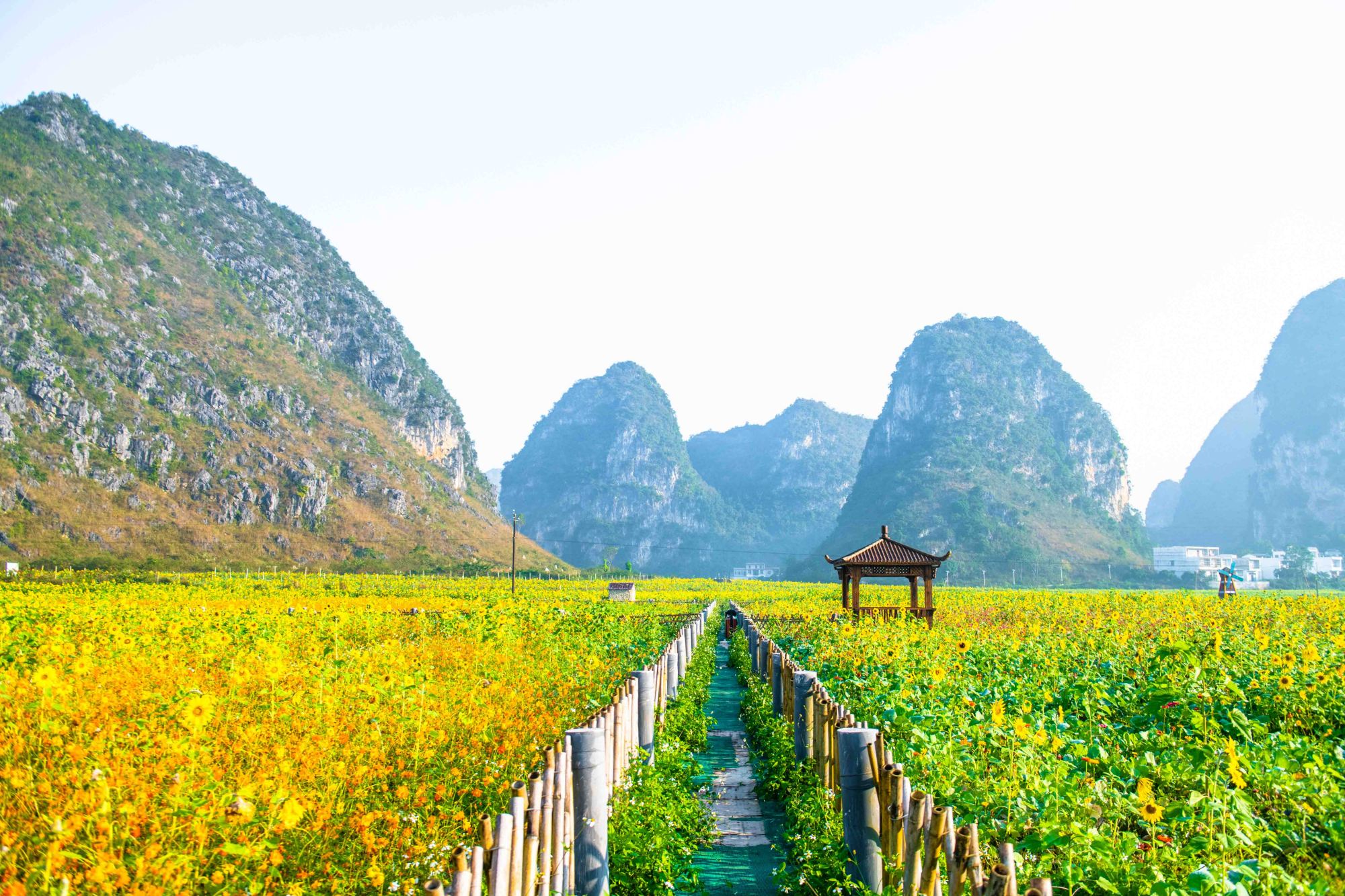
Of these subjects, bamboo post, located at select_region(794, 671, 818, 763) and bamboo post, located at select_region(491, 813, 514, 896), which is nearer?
bamboo post, located at select_region(491, 813, 514, 896)

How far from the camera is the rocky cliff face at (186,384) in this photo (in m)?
65.6

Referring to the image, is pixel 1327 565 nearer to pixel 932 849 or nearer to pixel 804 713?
pixel 804 713

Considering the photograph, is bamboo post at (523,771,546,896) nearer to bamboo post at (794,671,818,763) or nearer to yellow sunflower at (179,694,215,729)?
yellow sunflower at (179,694,215,729)

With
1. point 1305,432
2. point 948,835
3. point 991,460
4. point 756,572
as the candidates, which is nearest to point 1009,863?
point 948,835

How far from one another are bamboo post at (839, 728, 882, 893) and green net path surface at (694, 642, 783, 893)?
1.03m

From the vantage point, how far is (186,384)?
8025 centimetres

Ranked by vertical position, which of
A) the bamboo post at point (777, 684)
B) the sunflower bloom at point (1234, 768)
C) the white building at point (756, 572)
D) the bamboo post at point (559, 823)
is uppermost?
the sunflower bloom at point (1234, 768)

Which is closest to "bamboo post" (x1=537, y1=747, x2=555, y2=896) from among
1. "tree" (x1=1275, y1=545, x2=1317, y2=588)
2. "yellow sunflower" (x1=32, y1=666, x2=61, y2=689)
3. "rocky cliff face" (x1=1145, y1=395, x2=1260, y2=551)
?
"yellow sunflower" (x1=32, y1=666, x2=61, y2=689)

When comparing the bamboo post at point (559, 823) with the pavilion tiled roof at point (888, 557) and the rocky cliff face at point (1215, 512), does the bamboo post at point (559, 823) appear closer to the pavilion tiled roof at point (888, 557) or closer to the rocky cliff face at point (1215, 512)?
the pavilion tiled roof at point (888, 557)

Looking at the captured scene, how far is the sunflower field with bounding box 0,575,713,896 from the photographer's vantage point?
2961mm

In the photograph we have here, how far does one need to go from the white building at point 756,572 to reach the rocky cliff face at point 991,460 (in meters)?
29.1

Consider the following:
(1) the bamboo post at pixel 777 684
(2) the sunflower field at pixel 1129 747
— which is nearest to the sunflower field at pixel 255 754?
(1) the bamboo post at pixel 777 684

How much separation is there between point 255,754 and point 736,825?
→ 343cm

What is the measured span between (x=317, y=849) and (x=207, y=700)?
35.4 inches
